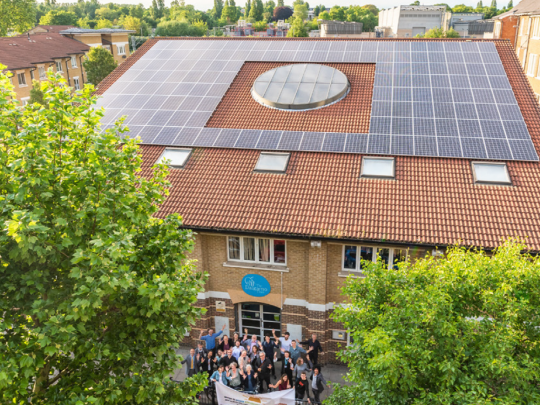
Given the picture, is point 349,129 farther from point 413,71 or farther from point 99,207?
point 99,207

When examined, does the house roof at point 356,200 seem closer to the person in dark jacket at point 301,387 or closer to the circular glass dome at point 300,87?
the circular glass dome at point 300,87

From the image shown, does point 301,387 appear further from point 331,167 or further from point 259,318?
point 331,167

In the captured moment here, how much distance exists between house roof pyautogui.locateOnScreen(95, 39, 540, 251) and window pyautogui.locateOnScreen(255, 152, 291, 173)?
29 centimetres

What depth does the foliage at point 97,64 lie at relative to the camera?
5356 cm

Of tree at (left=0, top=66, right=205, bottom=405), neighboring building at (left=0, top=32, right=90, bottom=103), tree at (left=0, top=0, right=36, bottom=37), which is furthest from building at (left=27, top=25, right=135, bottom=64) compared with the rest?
tree at (left=0, top=66, right=205, bottom=405)

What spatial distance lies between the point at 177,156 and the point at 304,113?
7.04 m

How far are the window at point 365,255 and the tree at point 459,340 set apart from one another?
7.18m

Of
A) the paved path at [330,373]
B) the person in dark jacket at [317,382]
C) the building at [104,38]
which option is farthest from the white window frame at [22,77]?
the person in dark jacket at [317,382]

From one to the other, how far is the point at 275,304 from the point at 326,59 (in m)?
16.1

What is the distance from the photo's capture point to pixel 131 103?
1024 inches

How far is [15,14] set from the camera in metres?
74.4

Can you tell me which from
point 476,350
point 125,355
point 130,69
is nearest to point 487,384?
point 476,350

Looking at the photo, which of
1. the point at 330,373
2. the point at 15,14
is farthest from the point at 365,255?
the point at 15,14

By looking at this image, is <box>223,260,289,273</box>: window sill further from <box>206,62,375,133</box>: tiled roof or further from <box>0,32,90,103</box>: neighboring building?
<box>0,32,90,103</box>: neighboring building
